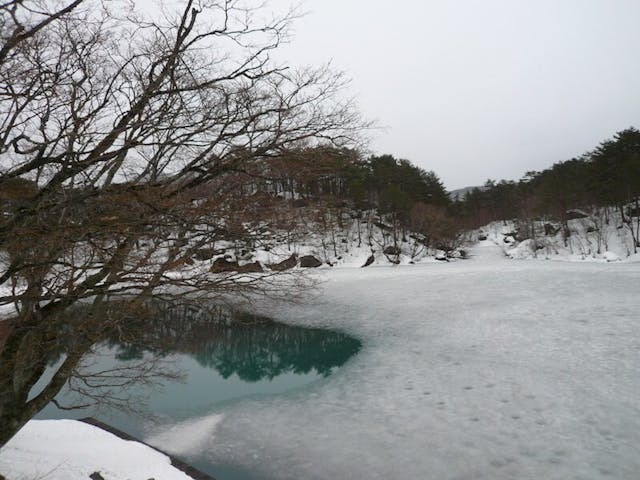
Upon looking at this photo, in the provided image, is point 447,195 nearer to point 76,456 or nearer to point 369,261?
point 369,261

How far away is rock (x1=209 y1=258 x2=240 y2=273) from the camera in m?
5.36

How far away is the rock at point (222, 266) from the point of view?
5.36 m

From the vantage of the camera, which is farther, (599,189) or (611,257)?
(599,189)

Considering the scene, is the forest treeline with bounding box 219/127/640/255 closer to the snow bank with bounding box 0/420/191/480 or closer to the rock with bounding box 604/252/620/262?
the rock with bounding box 604/252/620/262

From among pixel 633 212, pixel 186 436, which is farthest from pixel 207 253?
pixel 633 212

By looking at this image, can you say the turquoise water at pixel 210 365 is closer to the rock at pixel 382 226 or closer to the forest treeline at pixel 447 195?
the forest treeline at pixel 447 195

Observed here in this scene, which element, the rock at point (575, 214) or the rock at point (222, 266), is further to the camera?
the rock at point (575, 214)

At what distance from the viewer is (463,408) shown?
8172 millimetres

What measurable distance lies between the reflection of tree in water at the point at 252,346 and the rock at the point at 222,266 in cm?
526

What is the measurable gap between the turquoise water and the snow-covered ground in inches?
24.5

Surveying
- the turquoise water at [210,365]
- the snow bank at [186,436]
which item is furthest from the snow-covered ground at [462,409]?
the turquoise water at [210,365]

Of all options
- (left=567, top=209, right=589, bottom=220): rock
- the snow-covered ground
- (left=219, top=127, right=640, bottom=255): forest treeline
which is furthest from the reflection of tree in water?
(left=567, top=209, right=589, bottom=220): rock

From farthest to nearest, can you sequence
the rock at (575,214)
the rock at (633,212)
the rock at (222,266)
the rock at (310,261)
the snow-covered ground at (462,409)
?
the rock at (575,214) → the rock at (633,212) → the rock at (310,261) → the snow-covered ground at (462,409) → the rock at (222,266)

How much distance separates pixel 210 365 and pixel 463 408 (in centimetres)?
841
